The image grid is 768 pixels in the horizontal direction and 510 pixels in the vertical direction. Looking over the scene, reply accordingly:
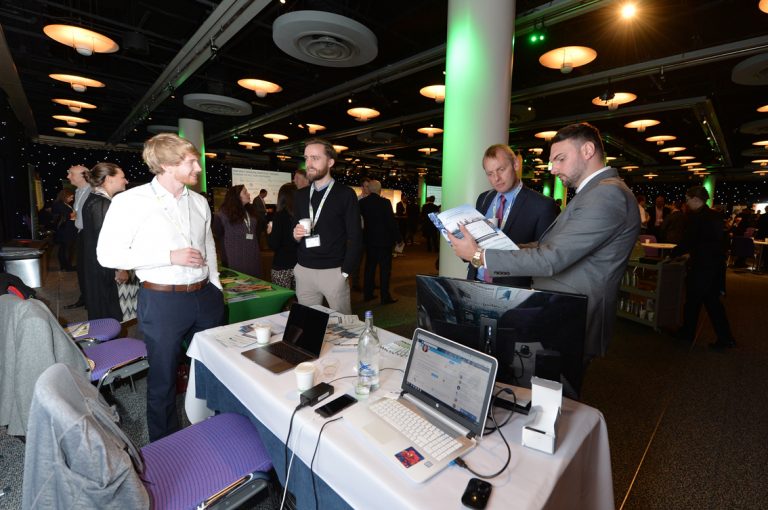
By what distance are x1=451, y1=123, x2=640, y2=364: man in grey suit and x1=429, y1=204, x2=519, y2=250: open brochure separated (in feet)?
0.14

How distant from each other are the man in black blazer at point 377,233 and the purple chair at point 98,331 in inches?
120

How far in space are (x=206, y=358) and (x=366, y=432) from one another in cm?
105

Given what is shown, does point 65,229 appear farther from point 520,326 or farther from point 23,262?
point 520,326

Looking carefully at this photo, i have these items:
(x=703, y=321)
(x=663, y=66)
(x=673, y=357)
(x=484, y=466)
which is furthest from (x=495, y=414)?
(x=663, y=66)

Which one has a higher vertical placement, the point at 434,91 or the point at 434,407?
the point at 434,91

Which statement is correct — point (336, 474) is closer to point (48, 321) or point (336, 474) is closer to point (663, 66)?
point (48, 321)

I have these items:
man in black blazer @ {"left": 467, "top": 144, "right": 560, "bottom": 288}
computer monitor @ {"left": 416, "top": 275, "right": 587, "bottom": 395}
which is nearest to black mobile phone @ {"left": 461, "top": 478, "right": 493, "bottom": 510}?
computer monitor @ {"left": 416, "top": 275, "right": 587, "bottom": 395}

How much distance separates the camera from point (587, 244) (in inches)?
51.6

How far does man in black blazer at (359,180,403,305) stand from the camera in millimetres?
4910

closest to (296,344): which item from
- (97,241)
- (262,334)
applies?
(262,334)

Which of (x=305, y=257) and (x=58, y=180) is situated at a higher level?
(x=58, y=180)

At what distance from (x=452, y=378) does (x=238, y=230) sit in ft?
9.49

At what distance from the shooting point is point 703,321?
4.49 m

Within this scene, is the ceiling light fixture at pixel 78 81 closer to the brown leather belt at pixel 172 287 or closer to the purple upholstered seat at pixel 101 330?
the purple upholstered seat at pixel 101 330
